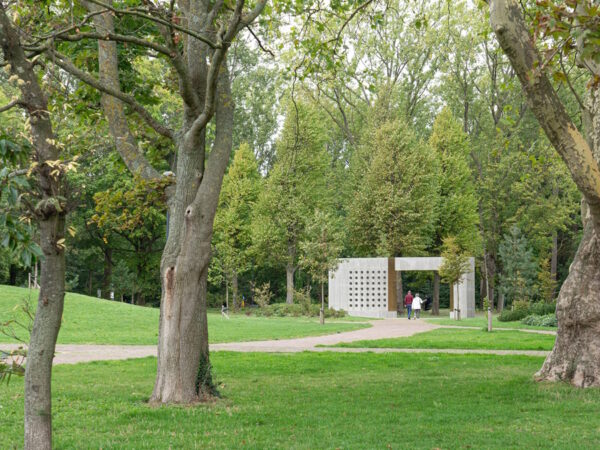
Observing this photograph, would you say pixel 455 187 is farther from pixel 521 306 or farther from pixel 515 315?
pixel 515 315

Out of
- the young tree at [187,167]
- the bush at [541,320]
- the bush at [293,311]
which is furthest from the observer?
the bush at [293,311]

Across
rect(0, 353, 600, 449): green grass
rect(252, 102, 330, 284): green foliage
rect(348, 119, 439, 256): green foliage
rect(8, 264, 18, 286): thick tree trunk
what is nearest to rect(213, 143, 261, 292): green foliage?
rect(252, 102, 330, 284): green foliage

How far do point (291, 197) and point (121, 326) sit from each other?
66.2 ft

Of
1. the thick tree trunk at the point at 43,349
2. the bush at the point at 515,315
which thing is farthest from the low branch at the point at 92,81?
the bush at the point at 515,315

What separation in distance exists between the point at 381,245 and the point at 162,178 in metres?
31.2

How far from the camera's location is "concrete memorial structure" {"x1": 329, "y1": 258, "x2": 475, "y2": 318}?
3691 centimetres

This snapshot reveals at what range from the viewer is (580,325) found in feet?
32.1

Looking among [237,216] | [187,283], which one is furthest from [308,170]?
[187,283]

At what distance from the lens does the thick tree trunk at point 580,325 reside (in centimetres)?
966

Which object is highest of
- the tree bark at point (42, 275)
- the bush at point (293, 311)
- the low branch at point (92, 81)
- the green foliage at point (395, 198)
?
the green foliage at point (395, 198)

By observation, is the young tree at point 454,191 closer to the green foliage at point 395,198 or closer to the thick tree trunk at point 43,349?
the green foliage at point 395,198

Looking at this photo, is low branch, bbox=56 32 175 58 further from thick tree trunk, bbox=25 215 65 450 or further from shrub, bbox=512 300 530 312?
shrub, bbox=512 300 530 312

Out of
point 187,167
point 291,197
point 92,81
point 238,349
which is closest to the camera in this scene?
point 92,81

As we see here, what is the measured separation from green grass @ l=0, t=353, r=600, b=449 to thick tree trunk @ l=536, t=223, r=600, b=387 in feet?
1.21
